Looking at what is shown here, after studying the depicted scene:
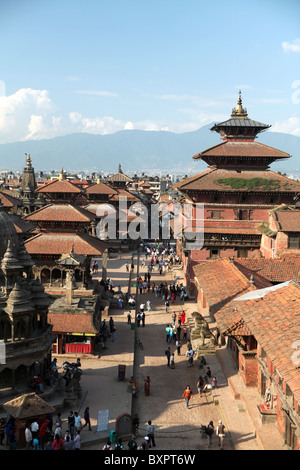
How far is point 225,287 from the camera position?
22.0 meters

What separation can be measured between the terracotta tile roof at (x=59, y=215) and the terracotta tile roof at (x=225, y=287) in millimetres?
8613

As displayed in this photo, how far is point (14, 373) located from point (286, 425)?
9236mm

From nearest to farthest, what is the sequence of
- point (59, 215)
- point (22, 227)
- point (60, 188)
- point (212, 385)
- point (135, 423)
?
point (135, 423)
point (212, 385)
point (59, 215)
point (60, 188)
point (22, 227)

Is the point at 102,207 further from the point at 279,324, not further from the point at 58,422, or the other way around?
the point at 279,324

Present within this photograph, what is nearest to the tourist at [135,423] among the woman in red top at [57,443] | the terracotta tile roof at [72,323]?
the woman in red top at [57,443]

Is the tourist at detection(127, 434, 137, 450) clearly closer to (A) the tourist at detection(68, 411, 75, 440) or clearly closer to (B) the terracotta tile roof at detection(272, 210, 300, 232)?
(A) the tourist at detection(68, 411, 75, 440)

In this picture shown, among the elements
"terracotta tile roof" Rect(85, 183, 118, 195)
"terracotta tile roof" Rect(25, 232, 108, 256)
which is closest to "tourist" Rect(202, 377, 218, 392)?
"terracotta tile roof" Rect(25, 232, 108, 256)

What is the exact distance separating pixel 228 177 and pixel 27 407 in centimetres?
2382

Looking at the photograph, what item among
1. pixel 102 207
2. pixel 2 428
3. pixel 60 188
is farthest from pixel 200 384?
pixel 102 207

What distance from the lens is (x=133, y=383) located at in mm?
17500

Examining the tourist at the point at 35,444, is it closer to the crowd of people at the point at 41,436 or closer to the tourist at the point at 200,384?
the crowd of people at the point at 41,436

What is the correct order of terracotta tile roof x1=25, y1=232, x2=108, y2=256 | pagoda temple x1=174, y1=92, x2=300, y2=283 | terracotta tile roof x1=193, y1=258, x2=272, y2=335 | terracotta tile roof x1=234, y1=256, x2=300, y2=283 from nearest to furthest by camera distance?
terracotta tile roof x1=193, y1=258, x2=272, y2=335 < terracotta tile roof x1=234, y1=256, x2=300, y2=283 < terracotta tile roof x1=25, y1=232, x2=108, y2=256 < pagoda temple x1=174, y1=92, x2=300, y2=283

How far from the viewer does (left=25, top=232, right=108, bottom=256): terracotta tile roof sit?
27750 mm

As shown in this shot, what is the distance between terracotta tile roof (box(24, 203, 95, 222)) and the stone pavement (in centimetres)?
872
